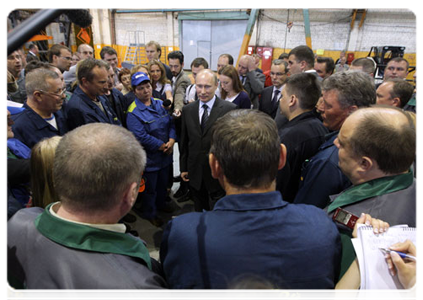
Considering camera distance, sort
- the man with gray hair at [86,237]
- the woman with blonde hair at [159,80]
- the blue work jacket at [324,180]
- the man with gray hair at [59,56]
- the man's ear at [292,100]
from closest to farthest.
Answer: the man with gray hair at [86,237]
the blue work jacket at [324,180]
the man's ear at [292,100]
the woman with blonde hair at [159,80]
the man with gray hair at [59,56]

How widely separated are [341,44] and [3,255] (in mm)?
14332

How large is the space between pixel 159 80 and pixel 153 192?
6.27 feet

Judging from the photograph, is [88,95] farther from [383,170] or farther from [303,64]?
[303,64]

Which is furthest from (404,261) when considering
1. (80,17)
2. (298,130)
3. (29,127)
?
(29,127)

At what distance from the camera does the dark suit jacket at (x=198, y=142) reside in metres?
2.65

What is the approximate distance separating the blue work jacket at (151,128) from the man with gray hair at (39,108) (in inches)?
29.4

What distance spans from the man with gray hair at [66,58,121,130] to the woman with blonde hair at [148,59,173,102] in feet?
4.61

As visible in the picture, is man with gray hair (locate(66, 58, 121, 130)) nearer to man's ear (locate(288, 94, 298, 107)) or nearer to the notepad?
man's ear (locate(288, 94, 298, 107))

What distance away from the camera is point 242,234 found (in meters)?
0.84

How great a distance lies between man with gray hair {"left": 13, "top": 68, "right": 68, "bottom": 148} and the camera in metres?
1.91

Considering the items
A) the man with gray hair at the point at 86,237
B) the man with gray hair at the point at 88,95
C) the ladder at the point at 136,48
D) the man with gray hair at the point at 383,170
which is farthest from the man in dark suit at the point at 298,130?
the ladder at the point at 136,48

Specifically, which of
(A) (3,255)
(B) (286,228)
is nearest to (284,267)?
(B) (286,228)

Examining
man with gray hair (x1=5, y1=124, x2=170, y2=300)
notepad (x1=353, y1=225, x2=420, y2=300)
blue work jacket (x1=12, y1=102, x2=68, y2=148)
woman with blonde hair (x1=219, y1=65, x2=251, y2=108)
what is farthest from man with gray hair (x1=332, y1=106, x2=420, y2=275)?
woman with blonde hair (x1=219, y1=65, x2=251, y2=108)

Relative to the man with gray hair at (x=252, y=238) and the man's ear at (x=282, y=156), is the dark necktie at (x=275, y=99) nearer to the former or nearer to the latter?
the man's ear at (x=282, y=156)
